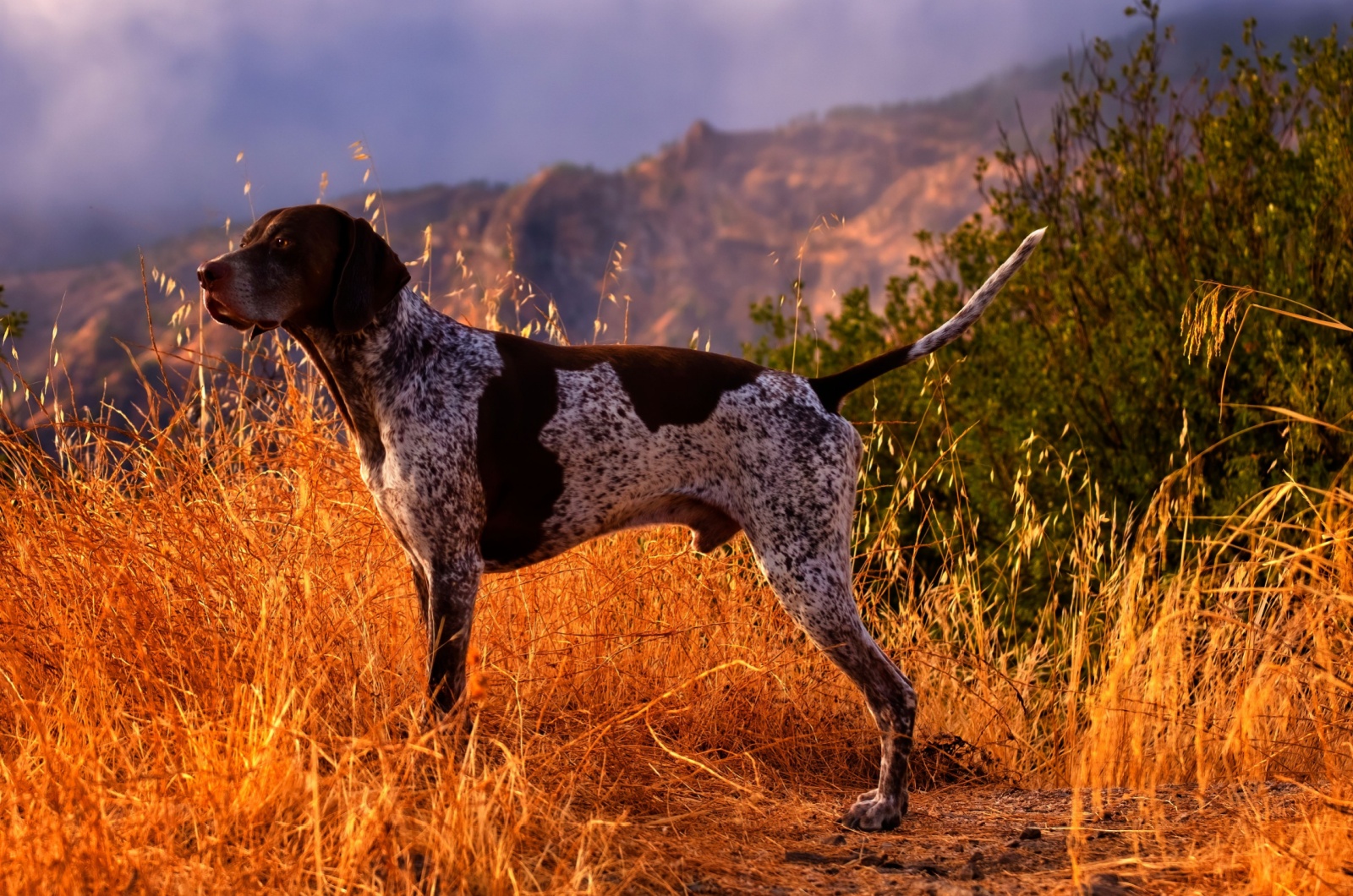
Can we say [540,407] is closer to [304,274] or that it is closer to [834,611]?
[304,274]

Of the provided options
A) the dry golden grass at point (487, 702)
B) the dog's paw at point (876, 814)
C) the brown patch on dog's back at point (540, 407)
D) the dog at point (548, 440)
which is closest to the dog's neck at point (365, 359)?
the dog at point (548, 440)

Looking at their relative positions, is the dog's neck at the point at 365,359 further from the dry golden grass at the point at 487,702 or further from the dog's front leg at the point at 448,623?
the dry golden grass at the point at 487,702

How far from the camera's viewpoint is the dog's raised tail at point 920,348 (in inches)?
141

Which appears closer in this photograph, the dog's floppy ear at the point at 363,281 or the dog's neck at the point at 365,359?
the dog's floppy ear at the point at 363,281

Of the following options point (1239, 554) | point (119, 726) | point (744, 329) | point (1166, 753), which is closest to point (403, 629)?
point (119, 726)

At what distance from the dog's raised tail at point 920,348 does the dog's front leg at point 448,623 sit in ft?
3.92

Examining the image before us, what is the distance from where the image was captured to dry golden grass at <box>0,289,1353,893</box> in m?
Result: 2.54

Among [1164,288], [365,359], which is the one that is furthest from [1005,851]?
[1164,288]

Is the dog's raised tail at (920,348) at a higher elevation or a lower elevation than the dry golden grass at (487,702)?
higher

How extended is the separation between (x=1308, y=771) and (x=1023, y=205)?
6844 millimetres

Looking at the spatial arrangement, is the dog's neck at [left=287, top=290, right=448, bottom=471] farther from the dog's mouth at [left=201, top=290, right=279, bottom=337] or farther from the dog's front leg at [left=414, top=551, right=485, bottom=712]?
the dog's front leg at [left=414, top=551, right=485, bottom=712]

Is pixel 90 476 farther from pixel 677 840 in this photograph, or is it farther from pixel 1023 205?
pixel 1023 205

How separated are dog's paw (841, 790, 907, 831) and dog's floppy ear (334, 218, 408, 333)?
77.0 inches

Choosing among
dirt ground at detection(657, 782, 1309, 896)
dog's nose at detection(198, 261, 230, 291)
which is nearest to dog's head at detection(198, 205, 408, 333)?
dog's nose at detection(198, 261, 230, 291)
